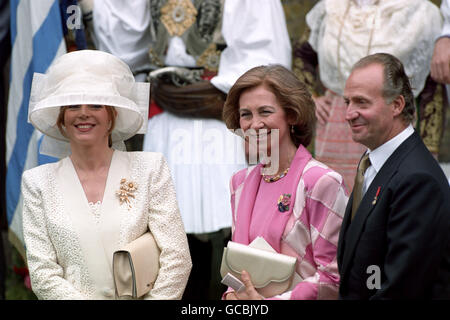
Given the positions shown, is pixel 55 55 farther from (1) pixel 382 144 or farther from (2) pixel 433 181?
(2) pixel 433 181

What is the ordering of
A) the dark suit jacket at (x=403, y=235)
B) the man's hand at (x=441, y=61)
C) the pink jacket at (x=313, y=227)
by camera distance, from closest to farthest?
1. the dark suit jacket at (x=403, y=235)
2. the pink jacket at (x=313, y=227)
3. the man's hand at (x=441, y=61)

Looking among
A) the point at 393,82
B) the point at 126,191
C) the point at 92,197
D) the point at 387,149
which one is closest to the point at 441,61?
the point at 393,82

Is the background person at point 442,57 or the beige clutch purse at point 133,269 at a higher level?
the background person at point 442,57

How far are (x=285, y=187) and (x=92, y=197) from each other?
0.91 m

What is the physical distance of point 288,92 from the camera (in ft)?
11.3

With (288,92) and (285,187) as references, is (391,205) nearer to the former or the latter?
(285,187)

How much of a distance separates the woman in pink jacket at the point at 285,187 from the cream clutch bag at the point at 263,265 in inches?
1.5

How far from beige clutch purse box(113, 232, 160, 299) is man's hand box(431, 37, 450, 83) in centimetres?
220

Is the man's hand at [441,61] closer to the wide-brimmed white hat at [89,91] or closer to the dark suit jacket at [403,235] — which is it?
the dark suit jacket at [403,235]

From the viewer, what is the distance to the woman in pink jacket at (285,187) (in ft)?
10.8

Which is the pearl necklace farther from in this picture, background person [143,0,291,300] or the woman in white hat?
background person [143,0,291,300]

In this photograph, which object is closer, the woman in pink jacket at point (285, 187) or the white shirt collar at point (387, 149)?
the white shirt collar at point (387, 149)

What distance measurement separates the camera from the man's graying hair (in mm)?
3182

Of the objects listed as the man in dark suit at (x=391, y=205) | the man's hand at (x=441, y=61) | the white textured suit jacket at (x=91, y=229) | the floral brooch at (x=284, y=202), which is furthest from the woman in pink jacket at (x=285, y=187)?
the man's hand at (x=441, y=61)
